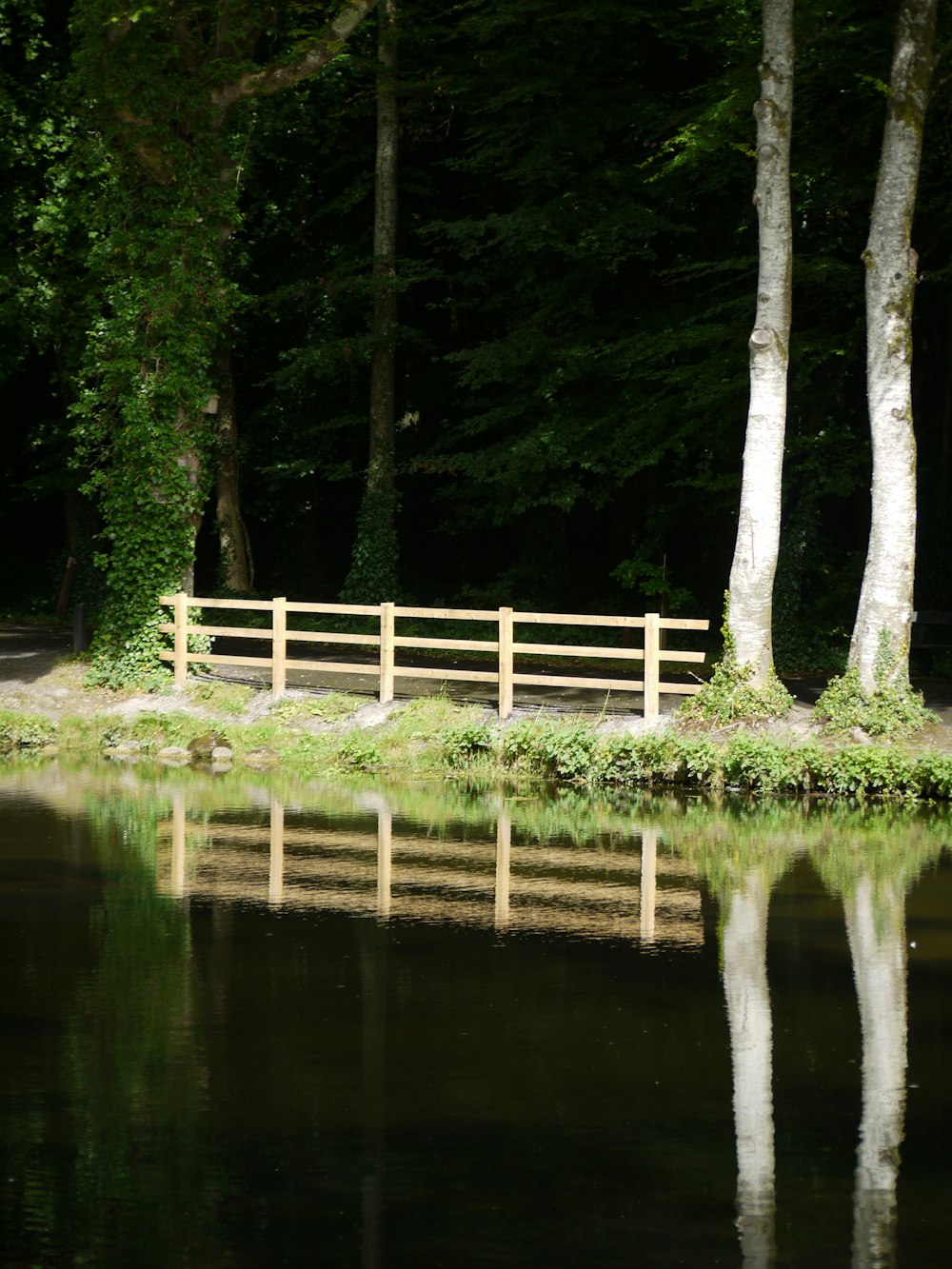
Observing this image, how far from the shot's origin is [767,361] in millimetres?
A: 19703

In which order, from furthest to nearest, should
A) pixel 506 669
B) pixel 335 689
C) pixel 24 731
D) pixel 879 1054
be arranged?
pixel 335 689
pixel 24 731
pixel 506 669
pixel 879 1054

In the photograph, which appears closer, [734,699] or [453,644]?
[734,699]

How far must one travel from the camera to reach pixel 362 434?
131ft

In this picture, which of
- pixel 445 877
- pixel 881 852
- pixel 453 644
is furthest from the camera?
pixel 453 644

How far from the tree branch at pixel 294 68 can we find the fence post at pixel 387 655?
8.18 metres

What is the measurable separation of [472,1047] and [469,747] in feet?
36.1

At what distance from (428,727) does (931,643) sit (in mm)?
8669

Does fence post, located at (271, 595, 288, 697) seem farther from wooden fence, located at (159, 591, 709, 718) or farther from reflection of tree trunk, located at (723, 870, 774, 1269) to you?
reflection of tree trunk, located at (723, 870, 774, 1269)

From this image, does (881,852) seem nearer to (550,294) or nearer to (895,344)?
(895,344)

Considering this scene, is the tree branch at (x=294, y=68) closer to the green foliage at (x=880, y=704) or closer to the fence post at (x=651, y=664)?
the fence post at (x=651, y=664)

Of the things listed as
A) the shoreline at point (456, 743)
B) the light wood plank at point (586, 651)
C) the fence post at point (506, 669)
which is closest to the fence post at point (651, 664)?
Answer: the light wood plank at point (586, 651)

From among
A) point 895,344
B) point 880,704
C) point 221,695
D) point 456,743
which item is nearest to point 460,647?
point 456,743

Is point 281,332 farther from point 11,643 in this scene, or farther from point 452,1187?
point 452,1187

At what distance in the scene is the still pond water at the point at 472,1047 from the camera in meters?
6.57
